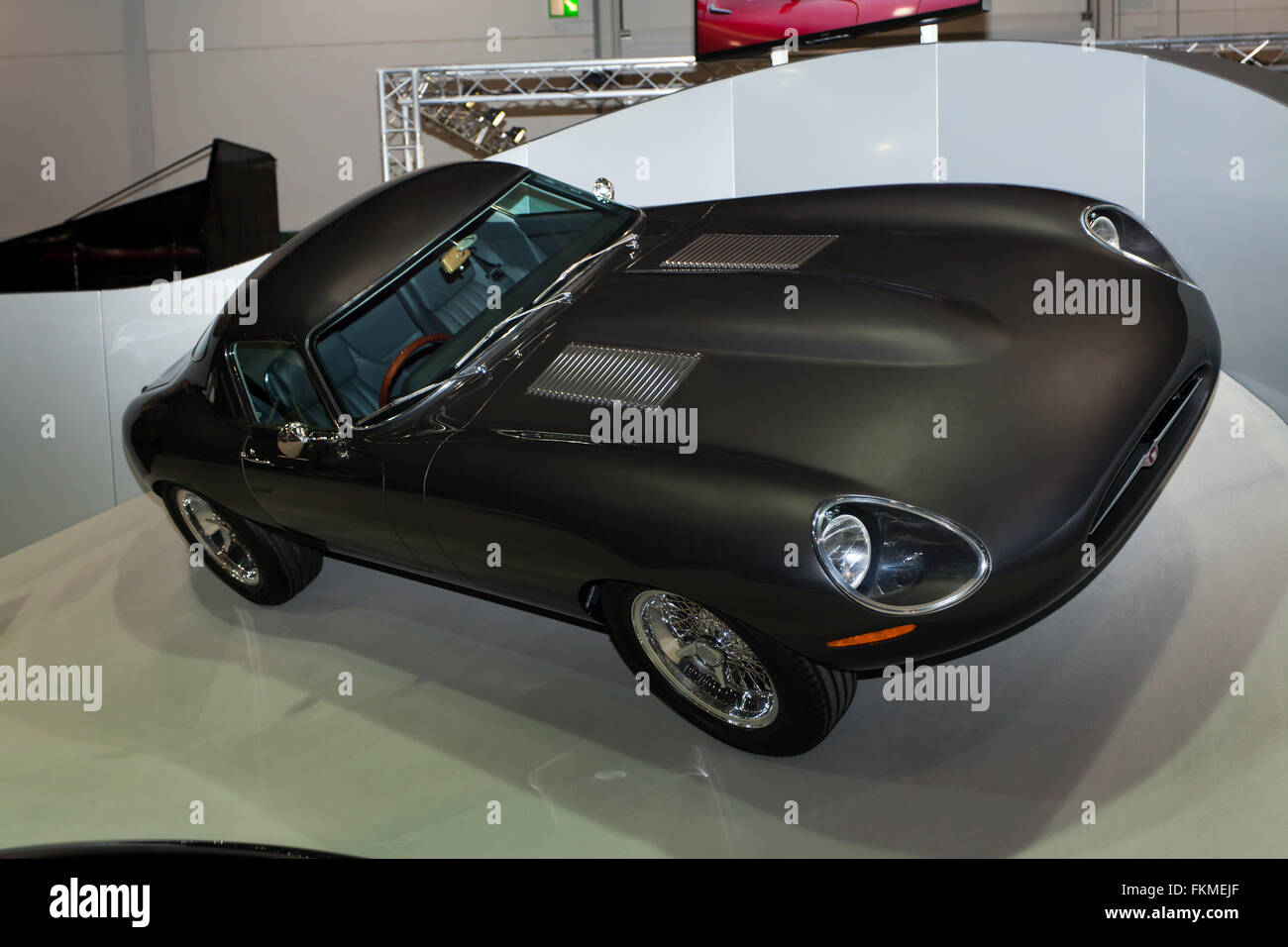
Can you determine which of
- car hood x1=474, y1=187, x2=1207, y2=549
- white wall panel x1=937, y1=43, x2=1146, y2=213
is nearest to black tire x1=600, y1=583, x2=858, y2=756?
car hood x1=474, y1=187, x2=1207, y2=549

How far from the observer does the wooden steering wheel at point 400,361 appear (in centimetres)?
266

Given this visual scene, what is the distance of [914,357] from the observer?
6.75 ft

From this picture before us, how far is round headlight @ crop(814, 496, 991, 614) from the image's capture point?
1.72 meters

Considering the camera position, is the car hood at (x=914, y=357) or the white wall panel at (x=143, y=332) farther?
the white wall panel at (x=143, y=332)

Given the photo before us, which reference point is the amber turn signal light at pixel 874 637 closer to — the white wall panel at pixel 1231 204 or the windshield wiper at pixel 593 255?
the windshield wiper at pixel 593 255

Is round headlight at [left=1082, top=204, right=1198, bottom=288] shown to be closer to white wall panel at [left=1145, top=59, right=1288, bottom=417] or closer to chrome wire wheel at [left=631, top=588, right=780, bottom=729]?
white wall panel at [left=1145, top=59, right=1288, bottom=417]

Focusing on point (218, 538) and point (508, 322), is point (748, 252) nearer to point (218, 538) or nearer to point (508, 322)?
point (508, 322)

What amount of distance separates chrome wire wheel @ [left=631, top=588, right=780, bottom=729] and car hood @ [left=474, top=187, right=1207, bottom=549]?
0.38 metres

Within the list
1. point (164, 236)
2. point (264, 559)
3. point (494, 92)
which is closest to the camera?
point (264, 559)

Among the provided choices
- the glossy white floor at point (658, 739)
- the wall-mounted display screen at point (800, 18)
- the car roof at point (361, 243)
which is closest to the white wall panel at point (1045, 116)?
the glossy white floor at point (658, 739)

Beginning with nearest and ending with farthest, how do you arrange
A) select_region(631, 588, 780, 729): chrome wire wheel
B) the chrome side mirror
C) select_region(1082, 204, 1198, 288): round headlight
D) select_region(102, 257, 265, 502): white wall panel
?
select_region(631, 588, 780, 729): chrome wire wheel, select_region(1082, 204, 1198, 288): round headlight, the chrome side mirror, select_region(102, 257, 265, 502): white wall panel

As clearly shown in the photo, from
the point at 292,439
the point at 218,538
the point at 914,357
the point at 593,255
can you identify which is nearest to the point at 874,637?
the point at 914,357

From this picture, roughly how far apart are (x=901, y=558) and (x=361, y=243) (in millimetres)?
1930

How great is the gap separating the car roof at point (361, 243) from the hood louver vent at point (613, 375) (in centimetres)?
75
